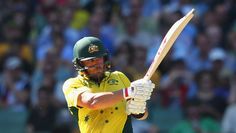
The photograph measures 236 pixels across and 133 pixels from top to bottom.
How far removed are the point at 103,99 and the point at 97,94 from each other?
0.09 m

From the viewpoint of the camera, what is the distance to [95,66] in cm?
706

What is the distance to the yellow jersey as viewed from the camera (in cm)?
720

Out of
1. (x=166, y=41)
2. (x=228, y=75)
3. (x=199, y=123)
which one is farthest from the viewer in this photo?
(x=228, y=75)

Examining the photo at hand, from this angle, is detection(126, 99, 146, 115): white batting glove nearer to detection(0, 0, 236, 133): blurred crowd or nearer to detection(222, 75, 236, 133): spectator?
detection(0, 0, 236, 133): blurred crowd

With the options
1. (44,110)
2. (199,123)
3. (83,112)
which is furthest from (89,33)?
(83,112)

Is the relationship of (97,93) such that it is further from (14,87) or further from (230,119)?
(14,87)

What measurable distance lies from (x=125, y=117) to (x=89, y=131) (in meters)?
0.36

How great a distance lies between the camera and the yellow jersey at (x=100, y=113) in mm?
7203

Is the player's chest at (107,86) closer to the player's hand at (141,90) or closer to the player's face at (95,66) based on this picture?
the player's face at (95,66)

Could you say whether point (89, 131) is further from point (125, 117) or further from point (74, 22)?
point (74, 22)

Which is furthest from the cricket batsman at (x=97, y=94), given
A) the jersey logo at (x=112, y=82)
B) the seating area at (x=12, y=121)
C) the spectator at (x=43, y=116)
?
the seating area at (x=12, y=121)

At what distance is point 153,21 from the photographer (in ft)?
45.5

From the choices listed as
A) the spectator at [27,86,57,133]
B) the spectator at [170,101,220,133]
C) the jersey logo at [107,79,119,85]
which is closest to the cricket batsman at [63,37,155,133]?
the jersey logo at [107,79,119,85]

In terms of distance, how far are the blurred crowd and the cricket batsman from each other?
4815mm
